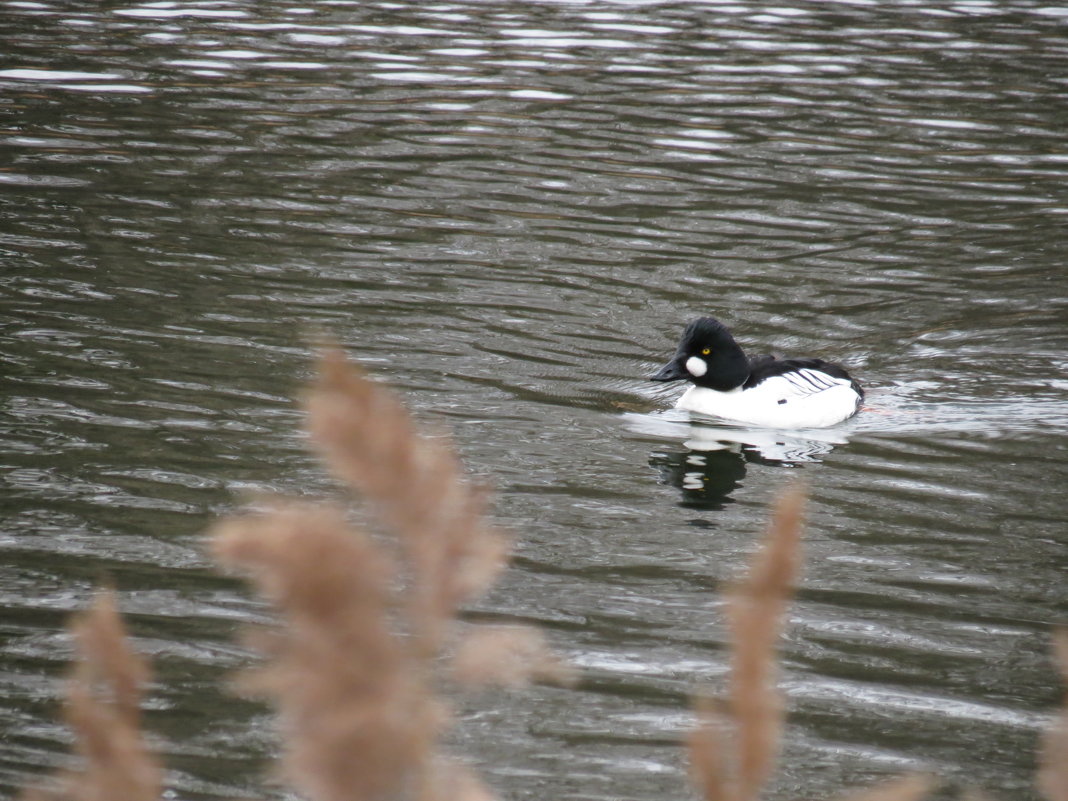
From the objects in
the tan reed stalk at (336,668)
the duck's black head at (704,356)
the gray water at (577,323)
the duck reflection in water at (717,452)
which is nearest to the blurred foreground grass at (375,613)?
the tan reed stalk at (336,668)

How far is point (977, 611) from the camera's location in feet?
20.5

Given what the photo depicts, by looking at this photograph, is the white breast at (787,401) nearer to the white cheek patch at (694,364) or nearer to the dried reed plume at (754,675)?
the white cheek patch at (694,364)

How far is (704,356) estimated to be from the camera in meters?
9.54

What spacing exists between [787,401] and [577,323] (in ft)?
6.71

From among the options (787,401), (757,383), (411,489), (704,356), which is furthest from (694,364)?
(411,489)

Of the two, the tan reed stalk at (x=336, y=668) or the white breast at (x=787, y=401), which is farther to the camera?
the white breast at (x=787, y=401)

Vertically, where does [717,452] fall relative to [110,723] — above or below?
below

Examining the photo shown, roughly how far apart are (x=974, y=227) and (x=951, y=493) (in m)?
6.19

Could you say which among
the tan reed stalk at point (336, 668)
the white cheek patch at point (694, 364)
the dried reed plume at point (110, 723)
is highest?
the tan reed stalk at point (336, 668)

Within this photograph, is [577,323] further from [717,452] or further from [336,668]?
[336,668]

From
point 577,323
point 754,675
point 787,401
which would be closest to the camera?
point 754,675

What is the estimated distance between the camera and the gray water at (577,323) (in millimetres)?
5371

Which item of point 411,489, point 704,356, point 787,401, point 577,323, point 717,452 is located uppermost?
point 411,489

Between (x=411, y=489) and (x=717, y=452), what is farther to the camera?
(x=717, y=452)
